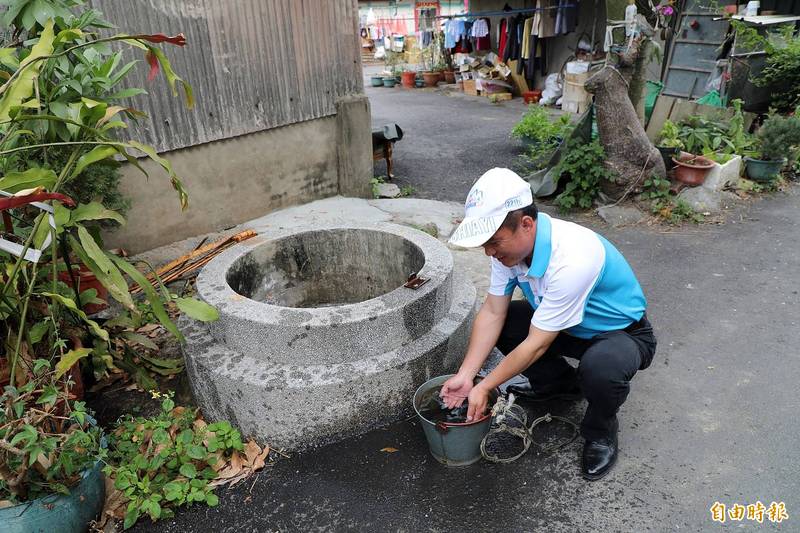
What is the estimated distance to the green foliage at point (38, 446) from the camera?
Answer: 77.3 inches

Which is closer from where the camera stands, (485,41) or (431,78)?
(485,41)

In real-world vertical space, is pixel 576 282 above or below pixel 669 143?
above

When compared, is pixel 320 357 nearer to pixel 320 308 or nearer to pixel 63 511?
pixel 320 308

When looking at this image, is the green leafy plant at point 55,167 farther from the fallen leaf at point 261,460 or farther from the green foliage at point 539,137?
the green foliage at point 539,137

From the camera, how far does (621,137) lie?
19.7ft

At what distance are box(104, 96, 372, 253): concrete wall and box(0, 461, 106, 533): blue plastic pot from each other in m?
2.63

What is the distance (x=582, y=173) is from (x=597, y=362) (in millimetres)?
4355

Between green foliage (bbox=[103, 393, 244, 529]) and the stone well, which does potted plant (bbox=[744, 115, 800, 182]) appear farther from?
green foliage (bbox=[103, 393, 244, 529])

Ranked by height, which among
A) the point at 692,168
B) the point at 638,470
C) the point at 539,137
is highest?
the point at 539,137

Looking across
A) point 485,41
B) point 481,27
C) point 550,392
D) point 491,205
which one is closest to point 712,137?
point 550,392

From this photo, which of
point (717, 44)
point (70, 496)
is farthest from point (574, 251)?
point (717, 44)

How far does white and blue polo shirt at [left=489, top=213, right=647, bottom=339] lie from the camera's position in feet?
7.34

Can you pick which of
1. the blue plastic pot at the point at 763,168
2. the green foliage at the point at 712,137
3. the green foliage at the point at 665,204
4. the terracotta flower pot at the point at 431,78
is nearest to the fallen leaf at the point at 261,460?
the green foliage at the point at 665,204

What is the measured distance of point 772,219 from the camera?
581 cm
